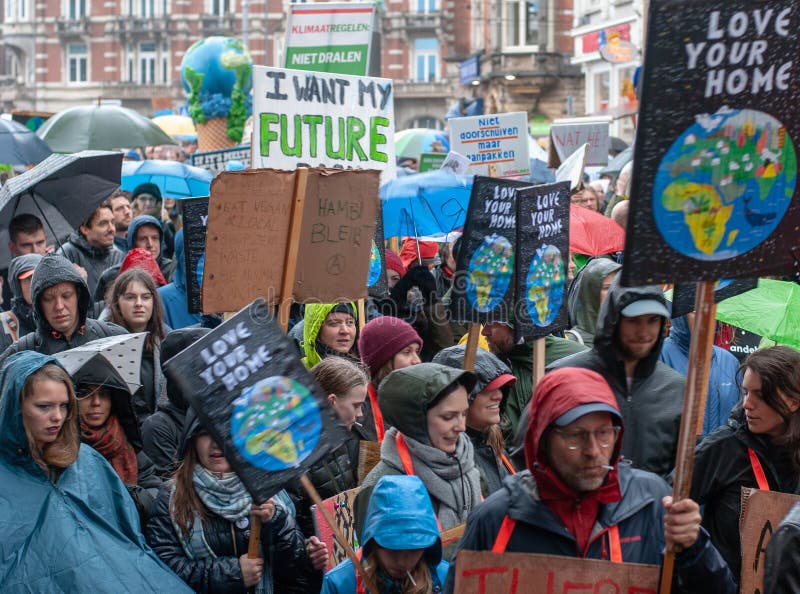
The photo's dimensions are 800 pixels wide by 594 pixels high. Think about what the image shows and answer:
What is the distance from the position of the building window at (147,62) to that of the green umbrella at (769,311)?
62399 mm

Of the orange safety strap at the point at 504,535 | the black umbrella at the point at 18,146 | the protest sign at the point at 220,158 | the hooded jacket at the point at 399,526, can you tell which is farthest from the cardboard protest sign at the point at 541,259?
the protest sign at the point at 220,158

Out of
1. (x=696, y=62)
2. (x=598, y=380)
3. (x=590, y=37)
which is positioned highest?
(x=590, y=37)

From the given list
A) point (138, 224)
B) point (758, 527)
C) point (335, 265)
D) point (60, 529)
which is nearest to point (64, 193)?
point (138, 224)

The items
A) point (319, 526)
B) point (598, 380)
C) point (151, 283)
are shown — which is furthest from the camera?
point (151, 283)

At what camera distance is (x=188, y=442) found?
410cm

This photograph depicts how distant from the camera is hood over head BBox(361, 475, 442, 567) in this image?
3.54 meters

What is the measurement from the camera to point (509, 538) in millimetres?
2996

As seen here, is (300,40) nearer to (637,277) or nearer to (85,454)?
(85,454)

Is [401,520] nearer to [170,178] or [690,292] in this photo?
[690,292]

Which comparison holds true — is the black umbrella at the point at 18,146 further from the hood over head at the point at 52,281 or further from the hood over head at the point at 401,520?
the hood over head at the point at 401,520

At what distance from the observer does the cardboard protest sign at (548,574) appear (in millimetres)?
2924

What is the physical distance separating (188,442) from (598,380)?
1.52 m

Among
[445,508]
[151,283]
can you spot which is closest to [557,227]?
[445,508]

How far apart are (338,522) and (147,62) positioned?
208 ft
